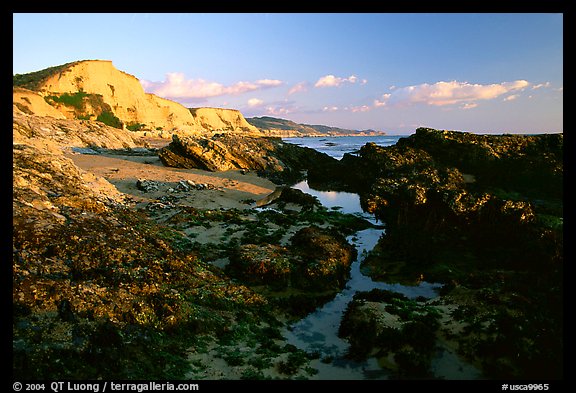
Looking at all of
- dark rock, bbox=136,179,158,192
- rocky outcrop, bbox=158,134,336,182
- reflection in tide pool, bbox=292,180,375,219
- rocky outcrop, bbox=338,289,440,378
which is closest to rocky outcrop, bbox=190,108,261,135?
rocky outcrop, bbox=158,134,336,182

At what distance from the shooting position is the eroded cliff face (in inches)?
2534

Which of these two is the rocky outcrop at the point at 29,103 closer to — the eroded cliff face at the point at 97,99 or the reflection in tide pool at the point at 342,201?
the eroded cliff face at the point at 97,99

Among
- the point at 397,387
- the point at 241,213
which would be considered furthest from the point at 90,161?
Answer: the point at 397,387

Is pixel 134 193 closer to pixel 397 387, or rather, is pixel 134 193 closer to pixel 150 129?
pixel 397 387

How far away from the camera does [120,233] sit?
38.6 feet

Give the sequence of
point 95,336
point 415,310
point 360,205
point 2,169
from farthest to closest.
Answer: point 360,205 → point 415,310 → point 95,336 → point 2,169

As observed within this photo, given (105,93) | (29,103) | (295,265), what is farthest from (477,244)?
(105,93)

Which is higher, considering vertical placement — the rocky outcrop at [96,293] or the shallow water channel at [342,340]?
the rocky outcrop at [96,293]

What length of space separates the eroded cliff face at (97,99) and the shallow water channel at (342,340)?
6916cm

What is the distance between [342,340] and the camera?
9.62 meters

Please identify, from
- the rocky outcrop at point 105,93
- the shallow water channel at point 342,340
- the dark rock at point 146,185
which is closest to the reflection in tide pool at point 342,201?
the shallow water channel at point 342,340

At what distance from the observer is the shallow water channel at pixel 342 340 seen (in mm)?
7996

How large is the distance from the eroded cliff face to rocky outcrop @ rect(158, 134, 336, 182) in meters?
41.6

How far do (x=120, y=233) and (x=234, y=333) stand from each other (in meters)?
6.27
